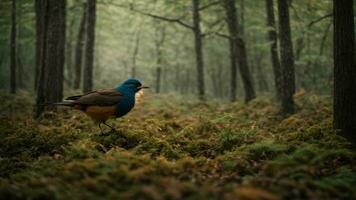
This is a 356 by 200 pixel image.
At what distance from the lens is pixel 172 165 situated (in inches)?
201

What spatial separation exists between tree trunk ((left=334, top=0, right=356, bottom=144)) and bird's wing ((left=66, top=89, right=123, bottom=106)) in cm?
450

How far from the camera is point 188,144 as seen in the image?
712 centimetres

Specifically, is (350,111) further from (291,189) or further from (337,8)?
(291,189)

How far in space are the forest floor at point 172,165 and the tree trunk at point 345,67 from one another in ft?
1.52

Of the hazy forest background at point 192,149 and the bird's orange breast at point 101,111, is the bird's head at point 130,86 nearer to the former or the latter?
the bird's orange breast at point 101,111

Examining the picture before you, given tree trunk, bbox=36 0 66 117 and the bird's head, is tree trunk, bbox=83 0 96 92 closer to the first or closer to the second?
tree trunk, bbox=36 0 66 117

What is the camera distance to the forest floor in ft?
12.6

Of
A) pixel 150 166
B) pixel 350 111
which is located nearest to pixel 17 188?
pixel 150 166

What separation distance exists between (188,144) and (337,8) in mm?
4046

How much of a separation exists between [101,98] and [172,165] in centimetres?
260

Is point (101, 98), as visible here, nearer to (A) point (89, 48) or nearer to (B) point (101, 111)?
(B) point (101, 111)

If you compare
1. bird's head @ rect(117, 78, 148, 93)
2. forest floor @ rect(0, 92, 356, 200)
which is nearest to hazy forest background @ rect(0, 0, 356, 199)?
forest floor @ rect(0, 92, 356, 200)

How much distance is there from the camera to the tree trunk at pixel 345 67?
6500 millimetres

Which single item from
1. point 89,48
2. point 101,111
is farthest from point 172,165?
point 89,48
